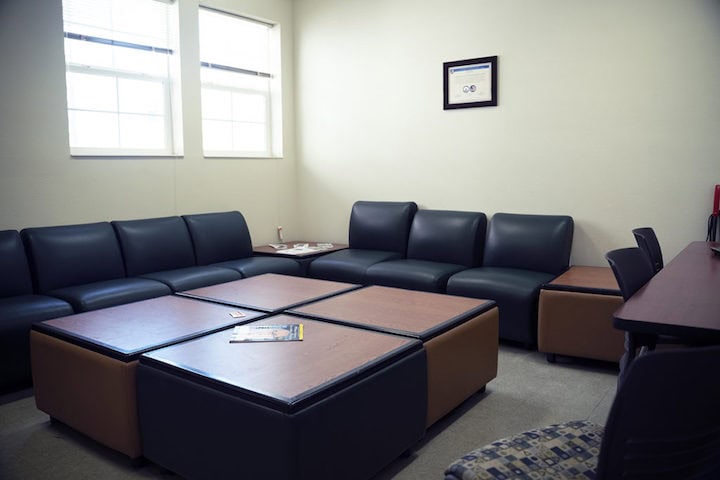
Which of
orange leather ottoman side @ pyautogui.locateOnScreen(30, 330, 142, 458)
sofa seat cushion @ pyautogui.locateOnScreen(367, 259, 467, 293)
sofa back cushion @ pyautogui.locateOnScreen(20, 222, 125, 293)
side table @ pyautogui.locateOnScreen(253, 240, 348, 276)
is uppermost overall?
sofa back cushion @ pyautogui.locateOnScreen(20, 222, 125, 293)

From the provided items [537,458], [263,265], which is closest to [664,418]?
[537,458]

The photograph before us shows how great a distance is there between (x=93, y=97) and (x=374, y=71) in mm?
2282

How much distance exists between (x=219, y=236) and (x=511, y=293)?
232cm

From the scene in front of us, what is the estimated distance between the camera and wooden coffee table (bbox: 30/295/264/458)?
7.11ft

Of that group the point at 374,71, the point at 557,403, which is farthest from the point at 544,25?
the point at 557,403

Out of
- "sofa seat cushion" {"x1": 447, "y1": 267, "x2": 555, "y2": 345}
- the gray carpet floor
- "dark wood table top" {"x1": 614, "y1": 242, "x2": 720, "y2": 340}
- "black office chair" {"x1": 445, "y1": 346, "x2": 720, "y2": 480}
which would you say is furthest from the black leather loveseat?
"black office chair" {"x1": 445, "y1": 346, "x2": 720, "y2": 480}

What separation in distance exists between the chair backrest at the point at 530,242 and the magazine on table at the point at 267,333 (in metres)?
2.07

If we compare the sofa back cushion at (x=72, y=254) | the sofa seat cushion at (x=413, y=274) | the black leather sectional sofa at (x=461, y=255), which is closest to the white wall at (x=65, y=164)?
the sofa back cushion at (x=72, y=254)

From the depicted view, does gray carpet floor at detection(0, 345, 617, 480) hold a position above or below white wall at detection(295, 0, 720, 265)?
below

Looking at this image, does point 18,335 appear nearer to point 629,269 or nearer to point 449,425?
point 449,425

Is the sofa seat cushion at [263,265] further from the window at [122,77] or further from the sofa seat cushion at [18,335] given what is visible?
the sofa seat cushion at [18,335]

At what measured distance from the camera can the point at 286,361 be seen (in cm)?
204

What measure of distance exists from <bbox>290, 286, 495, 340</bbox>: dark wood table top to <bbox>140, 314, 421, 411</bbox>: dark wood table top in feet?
0.42

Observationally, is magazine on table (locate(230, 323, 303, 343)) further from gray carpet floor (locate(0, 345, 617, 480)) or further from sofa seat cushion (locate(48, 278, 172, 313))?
sofa seat cushion (locate(48, 278, 172, 313))
